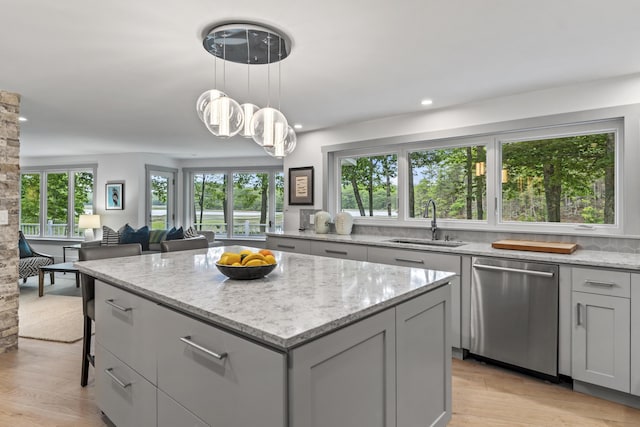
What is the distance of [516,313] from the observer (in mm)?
2709

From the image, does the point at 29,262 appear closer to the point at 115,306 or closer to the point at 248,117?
the point at 115,306

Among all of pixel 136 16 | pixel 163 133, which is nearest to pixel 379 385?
pixel 136 16

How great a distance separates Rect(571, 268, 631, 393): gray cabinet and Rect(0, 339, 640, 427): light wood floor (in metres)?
0.18

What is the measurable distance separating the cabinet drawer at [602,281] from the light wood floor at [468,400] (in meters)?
0.73

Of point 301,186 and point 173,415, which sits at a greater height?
point 301,186

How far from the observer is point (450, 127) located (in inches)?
144

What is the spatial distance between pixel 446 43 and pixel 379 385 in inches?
78.6

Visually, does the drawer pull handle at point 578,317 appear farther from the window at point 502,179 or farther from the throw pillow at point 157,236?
the throw pillow at point 157,236

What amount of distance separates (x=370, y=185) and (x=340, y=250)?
1094 mm

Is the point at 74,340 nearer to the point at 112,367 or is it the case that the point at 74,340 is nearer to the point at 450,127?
the point at 112,367

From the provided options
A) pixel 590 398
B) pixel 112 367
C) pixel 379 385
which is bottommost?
pixel 590 398

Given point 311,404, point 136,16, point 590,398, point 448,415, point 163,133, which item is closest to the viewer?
point 311,404

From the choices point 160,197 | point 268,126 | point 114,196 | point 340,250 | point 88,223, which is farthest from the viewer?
point 160,197

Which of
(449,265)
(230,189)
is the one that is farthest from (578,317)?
(230,189)
